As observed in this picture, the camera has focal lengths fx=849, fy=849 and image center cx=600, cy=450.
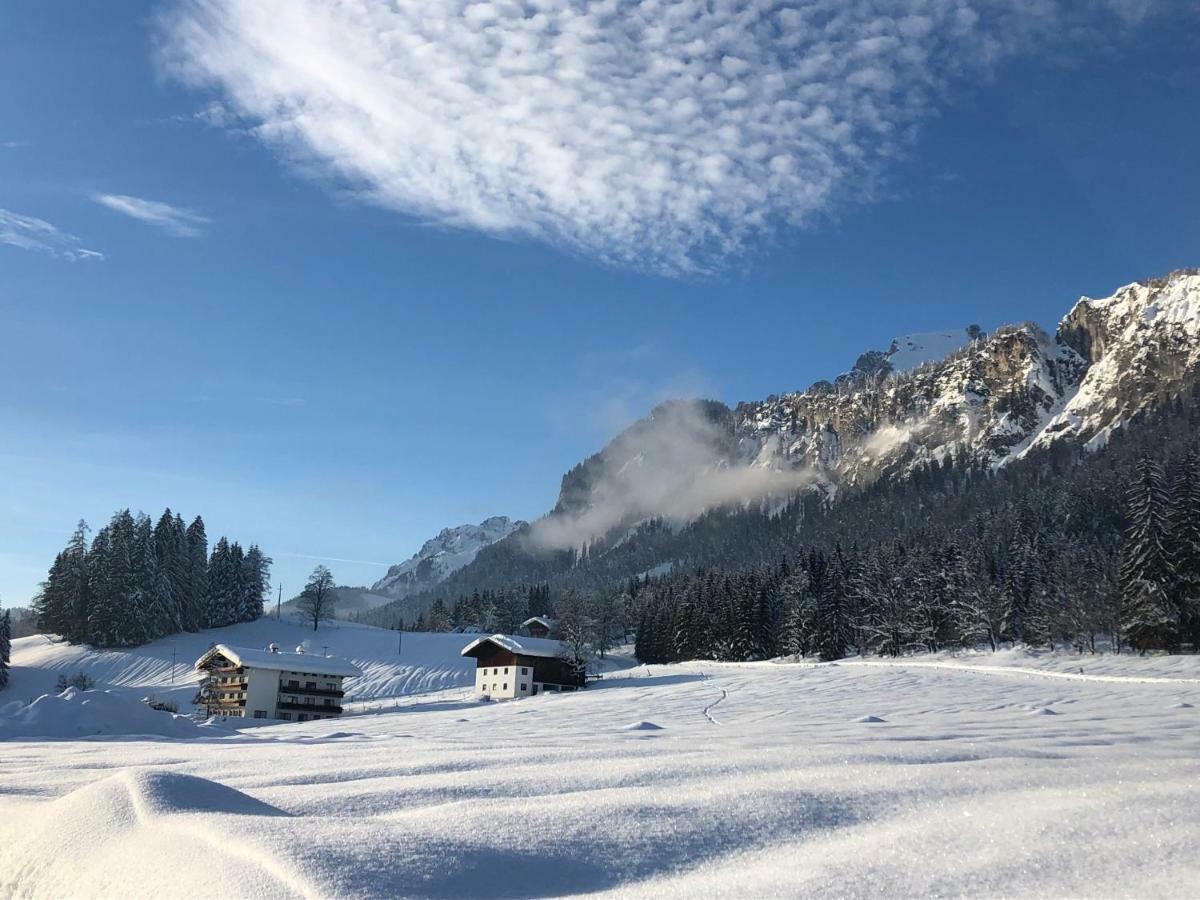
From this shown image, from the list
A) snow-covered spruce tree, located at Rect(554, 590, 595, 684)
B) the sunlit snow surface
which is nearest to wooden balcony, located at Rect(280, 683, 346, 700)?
snow-covered spruce tree, located at Rect(554, 590, 595, 684)

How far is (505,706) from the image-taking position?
2414 inches

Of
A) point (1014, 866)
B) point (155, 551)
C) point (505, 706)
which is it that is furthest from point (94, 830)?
point (155, 551)

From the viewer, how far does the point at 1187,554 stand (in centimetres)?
5834

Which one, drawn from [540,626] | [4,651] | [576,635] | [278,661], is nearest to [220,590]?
[4,651]

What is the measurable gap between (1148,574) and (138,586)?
108 m

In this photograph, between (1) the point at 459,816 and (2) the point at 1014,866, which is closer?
(2) the point at 1014,866

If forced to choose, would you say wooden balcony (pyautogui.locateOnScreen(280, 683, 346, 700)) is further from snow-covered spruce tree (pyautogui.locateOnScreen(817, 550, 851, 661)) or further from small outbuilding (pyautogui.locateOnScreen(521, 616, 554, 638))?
snow-covered spruce tree (pyautogui.locateOnScreen(817, 550, 851, 661))

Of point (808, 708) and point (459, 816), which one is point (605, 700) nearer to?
point (808, 708)

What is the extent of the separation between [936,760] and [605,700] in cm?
4336

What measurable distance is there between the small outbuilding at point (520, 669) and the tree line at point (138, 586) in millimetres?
50333

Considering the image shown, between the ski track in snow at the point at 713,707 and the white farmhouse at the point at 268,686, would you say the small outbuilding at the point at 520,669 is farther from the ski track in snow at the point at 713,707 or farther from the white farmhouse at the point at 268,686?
the ski track in snow at the point at 713,707

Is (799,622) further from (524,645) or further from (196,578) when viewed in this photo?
(196,578)

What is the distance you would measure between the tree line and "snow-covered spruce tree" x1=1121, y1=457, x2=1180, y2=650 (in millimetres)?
104965

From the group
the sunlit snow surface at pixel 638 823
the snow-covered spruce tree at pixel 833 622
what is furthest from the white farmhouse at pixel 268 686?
the sunlit snow surface at pixel 638 823
